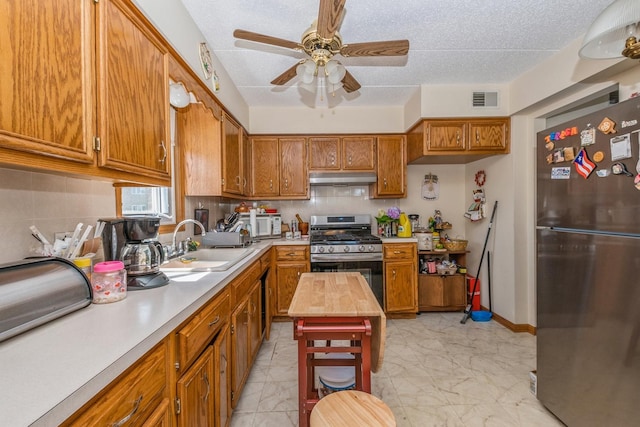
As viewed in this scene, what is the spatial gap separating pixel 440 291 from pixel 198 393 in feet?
9.64

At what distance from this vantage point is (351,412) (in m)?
1.13

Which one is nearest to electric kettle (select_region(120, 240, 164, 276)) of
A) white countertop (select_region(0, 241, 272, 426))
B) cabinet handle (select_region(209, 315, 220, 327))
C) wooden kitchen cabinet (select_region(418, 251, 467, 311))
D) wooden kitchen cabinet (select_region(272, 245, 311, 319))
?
white countertop (select_region(0, 241, 272, 426))

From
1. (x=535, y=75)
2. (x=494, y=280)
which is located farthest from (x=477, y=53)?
(x=494, y=280)

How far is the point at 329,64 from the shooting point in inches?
72.7

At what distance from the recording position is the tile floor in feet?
5.76

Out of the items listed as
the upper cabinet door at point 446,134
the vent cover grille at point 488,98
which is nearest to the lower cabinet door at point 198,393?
the upper cabinet door at point 446,134

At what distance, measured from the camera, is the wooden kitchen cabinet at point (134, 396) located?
63cm

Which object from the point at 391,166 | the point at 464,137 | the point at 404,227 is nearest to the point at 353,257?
the point at 404,227

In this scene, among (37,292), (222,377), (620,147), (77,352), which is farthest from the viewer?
(222,377)

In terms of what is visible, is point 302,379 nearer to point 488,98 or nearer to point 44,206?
point 44,206

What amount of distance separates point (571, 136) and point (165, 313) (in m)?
2.08

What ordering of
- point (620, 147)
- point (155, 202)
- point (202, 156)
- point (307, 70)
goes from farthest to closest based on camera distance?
1. point (202, 156)
2. point (155, 202)
3. point (307, 70)
4. point (620, 147)

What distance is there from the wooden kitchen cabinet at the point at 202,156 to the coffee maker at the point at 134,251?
110cm

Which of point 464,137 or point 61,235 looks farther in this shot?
point 464,137
